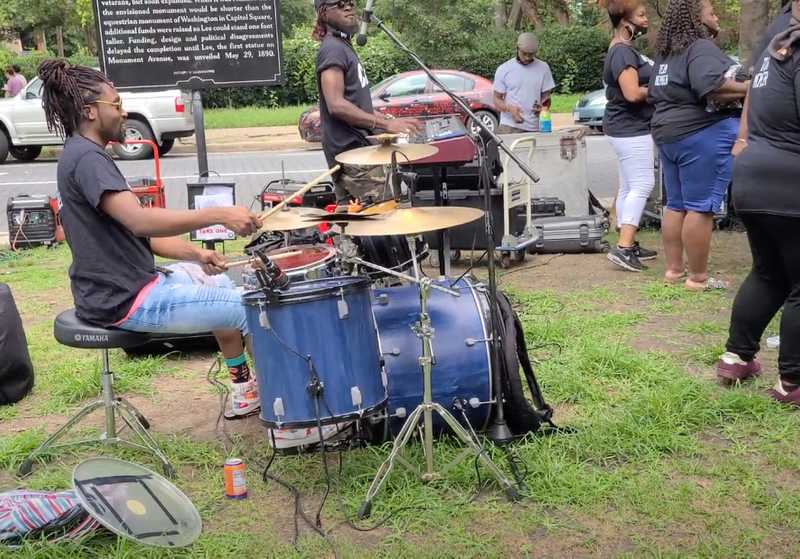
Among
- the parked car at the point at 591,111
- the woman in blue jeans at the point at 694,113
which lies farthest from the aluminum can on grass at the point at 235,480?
the parked car at the point at 591,111

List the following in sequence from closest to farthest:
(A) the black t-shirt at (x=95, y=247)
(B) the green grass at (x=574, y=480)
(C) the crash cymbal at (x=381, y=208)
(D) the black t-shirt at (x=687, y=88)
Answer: (B) the green grass at (x=574, y=480)
(C) the crash cymbal at (x=381, y=208)
(A) the black t-shirt at (x=95, y=247)
(D) the black t-shirt at (x=687, y=88)

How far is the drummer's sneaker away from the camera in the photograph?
14.2 ft

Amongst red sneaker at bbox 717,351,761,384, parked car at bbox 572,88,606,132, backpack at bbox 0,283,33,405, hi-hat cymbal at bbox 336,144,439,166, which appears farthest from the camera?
parked car at bbox 572,88,606,132

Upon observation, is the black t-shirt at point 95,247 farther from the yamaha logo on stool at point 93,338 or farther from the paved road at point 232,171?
the paved road at point 232,171

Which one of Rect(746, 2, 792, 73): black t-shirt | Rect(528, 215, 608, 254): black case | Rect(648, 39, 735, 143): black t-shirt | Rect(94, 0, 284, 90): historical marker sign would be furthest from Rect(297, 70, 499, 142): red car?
Rect(746, 2, 792, 73): black t-shirt

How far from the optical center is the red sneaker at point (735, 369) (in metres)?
4.29

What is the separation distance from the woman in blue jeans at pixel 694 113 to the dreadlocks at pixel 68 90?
11.7ft

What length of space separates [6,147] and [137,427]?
14170mm

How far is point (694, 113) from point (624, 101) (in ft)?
3.09

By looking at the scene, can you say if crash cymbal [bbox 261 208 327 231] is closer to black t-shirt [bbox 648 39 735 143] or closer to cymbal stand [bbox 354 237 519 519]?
cymbal stand [bbox 354 237 519 519]

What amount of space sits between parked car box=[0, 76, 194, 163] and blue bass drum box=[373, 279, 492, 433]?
12903mm

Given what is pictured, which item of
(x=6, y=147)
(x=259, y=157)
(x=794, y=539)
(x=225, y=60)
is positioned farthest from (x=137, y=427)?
(x=6, y=147)

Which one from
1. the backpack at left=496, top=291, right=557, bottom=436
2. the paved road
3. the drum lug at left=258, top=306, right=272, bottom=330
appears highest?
the drum lug at left=258, top=306, right=272, bottom=330

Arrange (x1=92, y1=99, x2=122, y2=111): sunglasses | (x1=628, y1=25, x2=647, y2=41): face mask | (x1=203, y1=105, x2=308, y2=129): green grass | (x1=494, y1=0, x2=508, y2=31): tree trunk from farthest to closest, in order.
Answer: (x1=494, y1=0, x2=508, y2=31): tree trunk
(x1=203, y1=105, x2=308, y2=129): green grass
(x1=628, y1=25, x2=647, y2=41): face mask
(x1=92, y1=99, x2=122, y2=111): sunglasses
